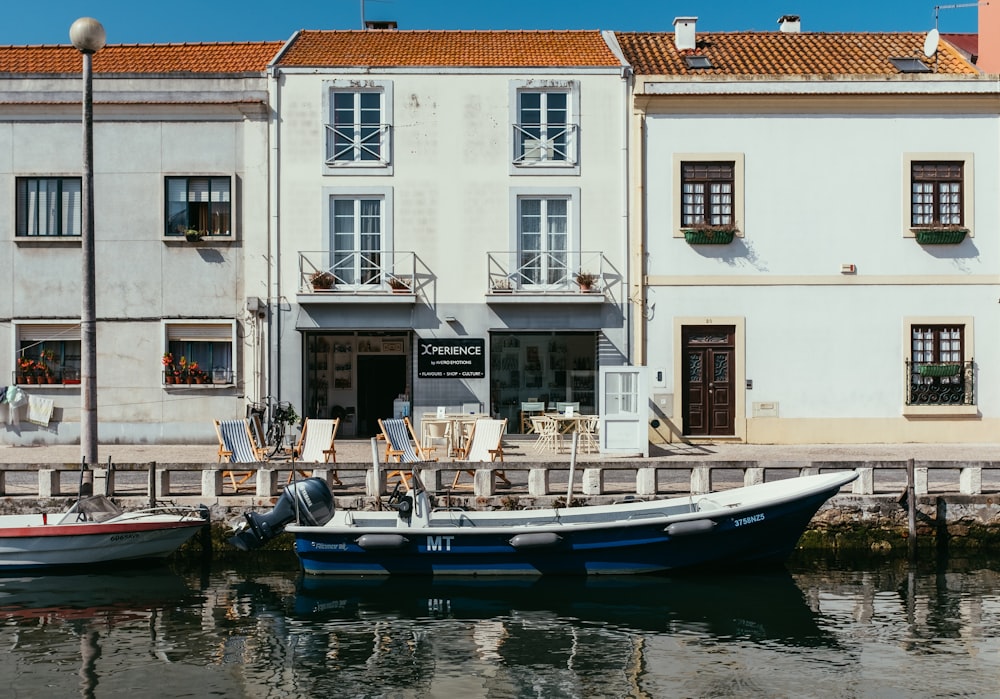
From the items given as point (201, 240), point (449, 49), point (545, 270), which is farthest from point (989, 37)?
point (201, 240)

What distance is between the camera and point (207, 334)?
74.4 ft

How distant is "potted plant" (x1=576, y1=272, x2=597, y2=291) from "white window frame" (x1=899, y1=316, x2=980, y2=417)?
6273 millimetres

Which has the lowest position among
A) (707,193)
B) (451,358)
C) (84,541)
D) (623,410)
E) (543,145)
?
(84,541)

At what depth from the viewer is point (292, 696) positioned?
937cm

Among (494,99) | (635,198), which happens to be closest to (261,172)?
(494,99)

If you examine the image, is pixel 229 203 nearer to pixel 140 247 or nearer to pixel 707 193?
pixel 140 247

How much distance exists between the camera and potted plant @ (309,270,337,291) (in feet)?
72.7

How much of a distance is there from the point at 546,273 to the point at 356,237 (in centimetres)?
389

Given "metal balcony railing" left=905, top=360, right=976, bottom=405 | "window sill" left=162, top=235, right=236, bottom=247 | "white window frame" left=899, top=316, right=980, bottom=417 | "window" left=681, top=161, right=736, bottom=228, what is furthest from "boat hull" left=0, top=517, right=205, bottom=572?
"metal balcony railing" left=905, top=360, right=976, bottom=405

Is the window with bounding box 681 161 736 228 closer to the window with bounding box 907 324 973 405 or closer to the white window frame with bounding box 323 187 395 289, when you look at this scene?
the window with bounding box 907 324 973 405

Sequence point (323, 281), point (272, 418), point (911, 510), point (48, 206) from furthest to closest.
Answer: point (48, 206), point (323, 281), point (272, 418), point (911, 510)

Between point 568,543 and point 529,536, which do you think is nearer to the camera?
point 529,536

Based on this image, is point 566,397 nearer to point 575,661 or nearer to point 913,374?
point 913,374

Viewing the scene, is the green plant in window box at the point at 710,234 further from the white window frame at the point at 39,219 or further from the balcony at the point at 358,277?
the white window frame at the point at 39,219
